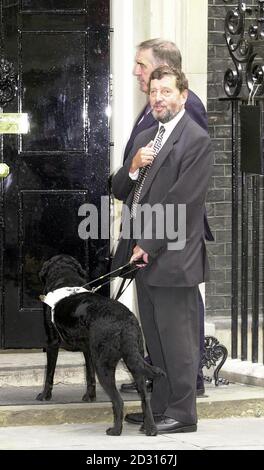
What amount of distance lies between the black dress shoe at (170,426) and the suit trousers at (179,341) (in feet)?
0.07

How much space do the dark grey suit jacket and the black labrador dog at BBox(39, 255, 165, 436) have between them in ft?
0.98

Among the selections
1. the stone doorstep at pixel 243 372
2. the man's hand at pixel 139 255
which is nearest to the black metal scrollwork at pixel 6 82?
the man's hand at pixel 139 255

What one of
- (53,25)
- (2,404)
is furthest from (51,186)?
(2,404)

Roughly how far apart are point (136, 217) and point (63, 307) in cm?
66

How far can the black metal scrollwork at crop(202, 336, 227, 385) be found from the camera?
8.82 meters

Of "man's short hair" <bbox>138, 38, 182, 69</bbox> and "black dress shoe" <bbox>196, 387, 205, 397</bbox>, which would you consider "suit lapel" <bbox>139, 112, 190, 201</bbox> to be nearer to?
"man's short hair" <bbox>138, 38, 182, 69</bbox>

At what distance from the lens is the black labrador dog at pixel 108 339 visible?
743 centimetres

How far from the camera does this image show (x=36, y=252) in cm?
925

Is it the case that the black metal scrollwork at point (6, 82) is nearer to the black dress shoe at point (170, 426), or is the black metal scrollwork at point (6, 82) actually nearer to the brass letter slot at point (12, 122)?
the brass letter slot at point (12, 122)

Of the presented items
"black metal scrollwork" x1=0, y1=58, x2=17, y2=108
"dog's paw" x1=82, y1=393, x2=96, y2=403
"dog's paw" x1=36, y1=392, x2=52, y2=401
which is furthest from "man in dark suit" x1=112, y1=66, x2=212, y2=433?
"black metal scrollwork" x1=0, y1=58, x2=17, y2=108

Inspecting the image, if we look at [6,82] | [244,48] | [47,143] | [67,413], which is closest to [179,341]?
[67,413]

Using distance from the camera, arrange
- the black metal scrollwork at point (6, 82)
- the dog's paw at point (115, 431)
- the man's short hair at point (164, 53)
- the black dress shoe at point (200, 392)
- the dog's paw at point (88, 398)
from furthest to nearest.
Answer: the black metal scrollwork at point (6, 82)
the black dress shoe at point (200, 392)
the dog's paw at point (88, 398)
the man's short hair at point (164, 53)
the dog's paw at point (115, 431)

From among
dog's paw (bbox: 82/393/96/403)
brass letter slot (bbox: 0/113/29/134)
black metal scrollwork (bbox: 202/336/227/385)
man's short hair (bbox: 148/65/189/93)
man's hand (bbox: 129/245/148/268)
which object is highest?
man's short hair (bbox: 148/65/189/93)

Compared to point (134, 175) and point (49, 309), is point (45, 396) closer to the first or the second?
point (49, 309)
